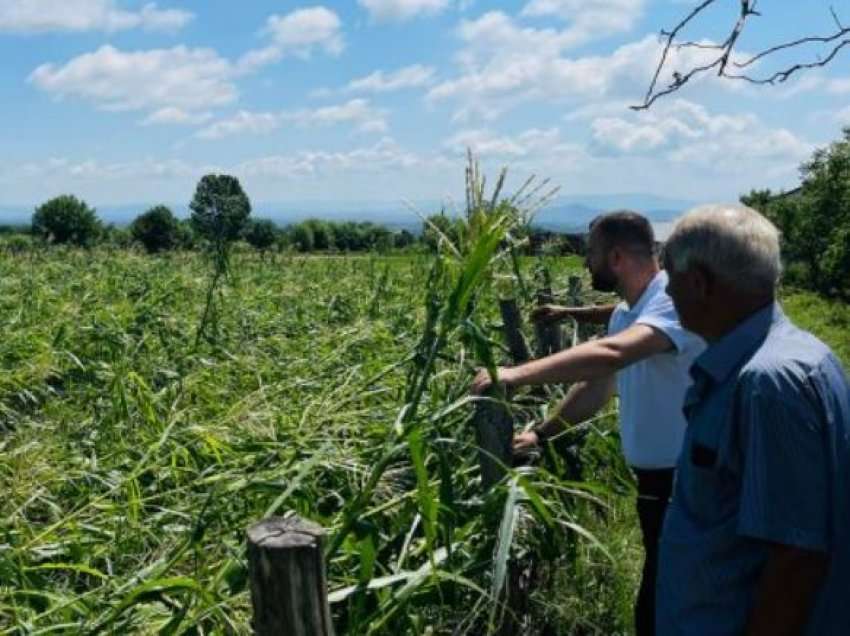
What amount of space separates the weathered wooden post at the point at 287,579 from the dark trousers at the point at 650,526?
6.05ft

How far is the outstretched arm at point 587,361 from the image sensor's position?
9.09ft

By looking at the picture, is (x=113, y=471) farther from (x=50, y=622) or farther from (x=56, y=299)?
(x=56, y=299)

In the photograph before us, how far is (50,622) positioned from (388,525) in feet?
3.20

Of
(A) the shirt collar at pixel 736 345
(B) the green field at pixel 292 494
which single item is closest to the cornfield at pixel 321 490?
(B) the green field at pixel 292 494

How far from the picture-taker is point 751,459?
5.55ft

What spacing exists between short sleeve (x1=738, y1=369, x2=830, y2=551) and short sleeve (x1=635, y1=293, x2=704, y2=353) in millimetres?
1277

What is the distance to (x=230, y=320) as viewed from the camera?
7.38 m

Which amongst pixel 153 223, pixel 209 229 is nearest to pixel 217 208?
pixel 209 229

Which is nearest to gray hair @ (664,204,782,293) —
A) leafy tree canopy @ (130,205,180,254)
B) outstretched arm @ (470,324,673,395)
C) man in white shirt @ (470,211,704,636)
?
outstretched arm @ (470,324,673,395)

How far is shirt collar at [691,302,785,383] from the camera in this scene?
6.01 ft

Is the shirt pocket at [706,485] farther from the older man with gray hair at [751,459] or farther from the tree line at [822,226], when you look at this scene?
the tree line at [822,226]

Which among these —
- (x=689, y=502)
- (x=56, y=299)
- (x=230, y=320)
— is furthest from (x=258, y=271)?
(x=689, y=502)

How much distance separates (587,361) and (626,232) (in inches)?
23.0

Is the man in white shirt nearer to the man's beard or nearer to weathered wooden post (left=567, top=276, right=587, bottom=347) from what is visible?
the man's beard
